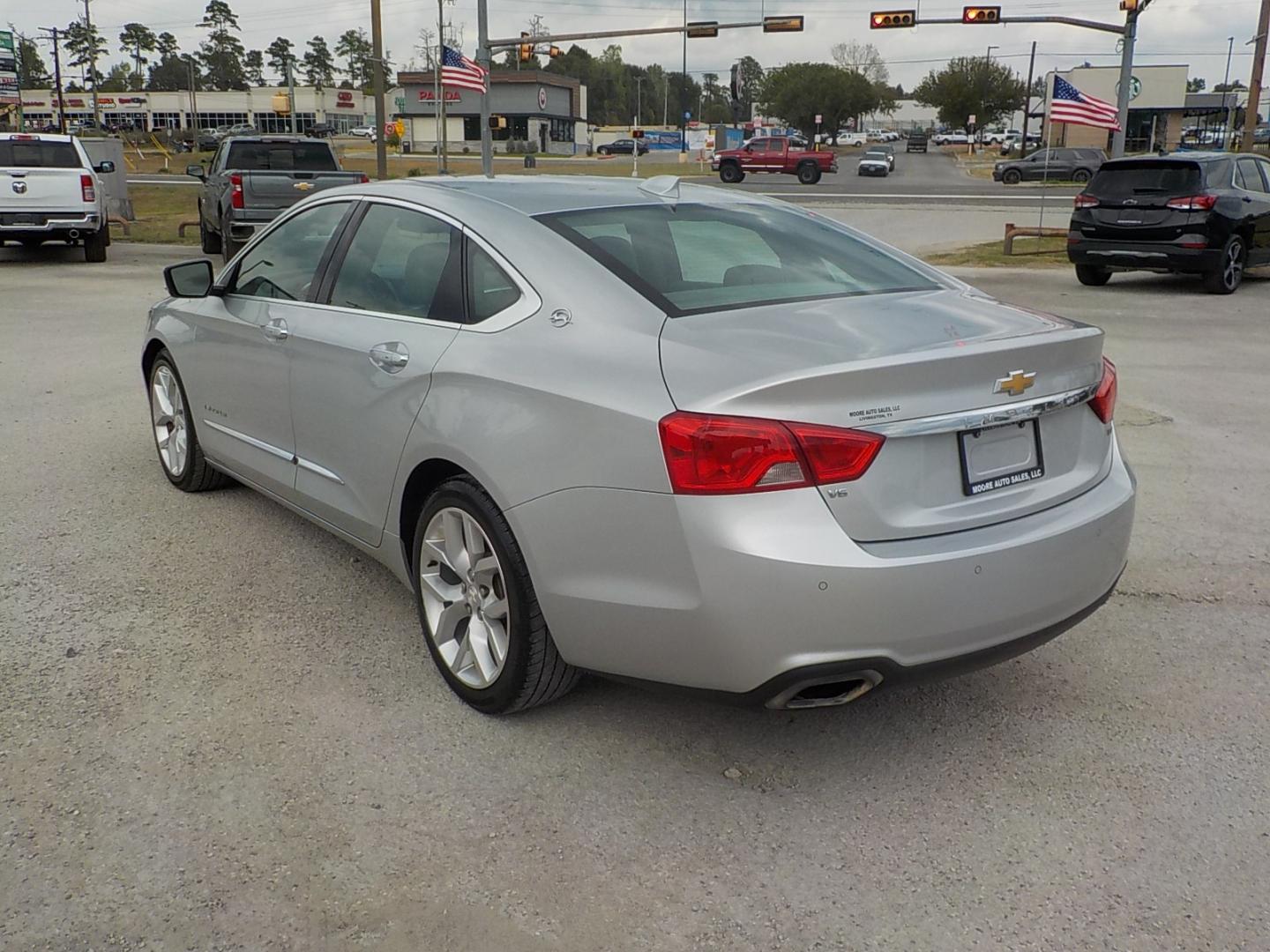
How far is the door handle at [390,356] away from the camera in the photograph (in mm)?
3706

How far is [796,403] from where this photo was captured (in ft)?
9.06

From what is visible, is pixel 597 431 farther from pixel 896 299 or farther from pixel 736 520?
pixel 896 299

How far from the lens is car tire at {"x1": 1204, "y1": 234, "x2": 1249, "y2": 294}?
1402cm

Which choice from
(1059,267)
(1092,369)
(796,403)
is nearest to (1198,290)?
(1059,267)

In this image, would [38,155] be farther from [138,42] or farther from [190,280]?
[138,42]

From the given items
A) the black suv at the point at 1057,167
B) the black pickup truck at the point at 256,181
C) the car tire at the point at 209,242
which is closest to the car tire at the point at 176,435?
the black pickup truck at the point at 256,181

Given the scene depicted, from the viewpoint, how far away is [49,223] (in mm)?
16969

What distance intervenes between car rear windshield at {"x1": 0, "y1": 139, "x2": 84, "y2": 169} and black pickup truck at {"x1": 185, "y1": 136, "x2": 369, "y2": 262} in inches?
69.0

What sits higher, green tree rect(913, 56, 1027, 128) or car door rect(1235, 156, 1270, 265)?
green tree rect(913, 56, 1027, 128)

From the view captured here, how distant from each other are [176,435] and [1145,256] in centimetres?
1213

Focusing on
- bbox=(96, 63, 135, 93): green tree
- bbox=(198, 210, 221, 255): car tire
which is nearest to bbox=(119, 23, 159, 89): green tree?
bbox=(96, 63, 135, 93): green tree

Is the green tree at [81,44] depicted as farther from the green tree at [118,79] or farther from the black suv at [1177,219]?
the black suv at [1177,219]

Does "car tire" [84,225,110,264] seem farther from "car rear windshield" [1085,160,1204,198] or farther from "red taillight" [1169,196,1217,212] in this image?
"red taillight" [1169,196,1217,212]

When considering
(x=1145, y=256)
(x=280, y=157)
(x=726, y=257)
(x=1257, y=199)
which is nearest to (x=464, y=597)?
(x=726, y=257)
